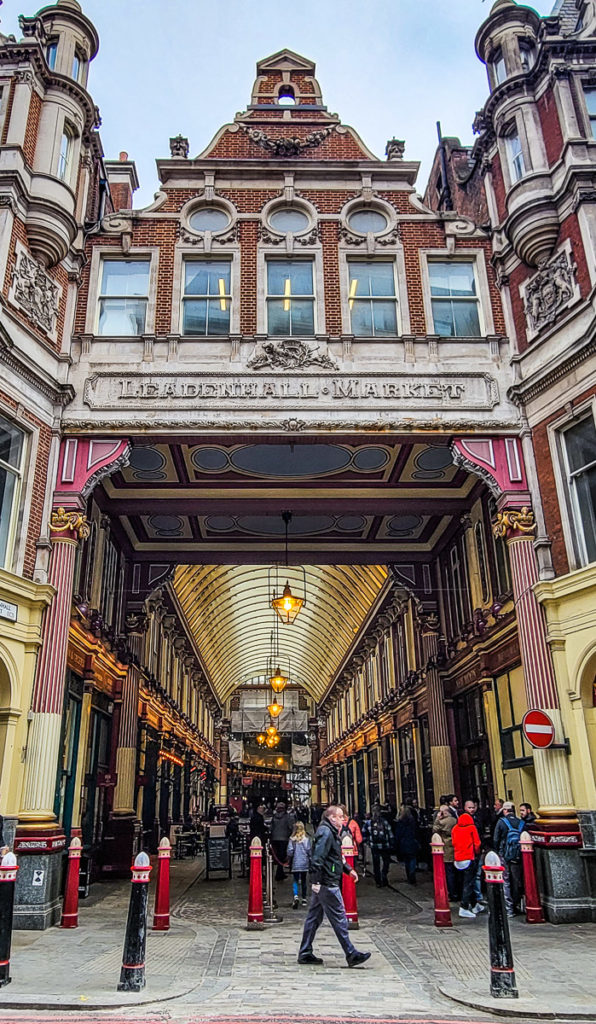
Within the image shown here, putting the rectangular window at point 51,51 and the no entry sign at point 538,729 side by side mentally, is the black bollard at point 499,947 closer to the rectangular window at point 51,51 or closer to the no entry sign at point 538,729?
the no entry sign at point 538,729

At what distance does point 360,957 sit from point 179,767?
1049 inches

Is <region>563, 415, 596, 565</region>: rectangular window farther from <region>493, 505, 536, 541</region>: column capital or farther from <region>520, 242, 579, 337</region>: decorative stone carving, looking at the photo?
<region>520, 242, 579, 337</region>: decorative stone carving

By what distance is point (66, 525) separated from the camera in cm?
1342

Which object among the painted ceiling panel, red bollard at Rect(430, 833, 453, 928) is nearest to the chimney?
the painted ceiling panel

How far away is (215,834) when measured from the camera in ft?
63.7

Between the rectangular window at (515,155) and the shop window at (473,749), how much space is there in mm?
11344

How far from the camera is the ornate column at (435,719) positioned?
20.7 metres

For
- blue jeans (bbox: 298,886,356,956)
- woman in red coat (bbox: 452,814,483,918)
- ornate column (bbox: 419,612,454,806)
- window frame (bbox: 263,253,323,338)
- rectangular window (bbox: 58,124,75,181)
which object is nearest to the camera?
blue jeans (bbox: 298,886,356,956)

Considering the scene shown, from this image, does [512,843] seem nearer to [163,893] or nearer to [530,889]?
[530,889]

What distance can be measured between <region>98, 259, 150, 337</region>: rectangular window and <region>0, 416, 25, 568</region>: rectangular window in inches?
126

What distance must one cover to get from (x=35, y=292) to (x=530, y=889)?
498 inches

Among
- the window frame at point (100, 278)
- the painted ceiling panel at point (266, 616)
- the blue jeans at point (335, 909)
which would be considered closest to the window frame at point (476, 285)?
the window frame at point (100, 278)

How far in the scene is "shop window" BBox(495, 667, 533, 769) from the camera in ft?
50.6

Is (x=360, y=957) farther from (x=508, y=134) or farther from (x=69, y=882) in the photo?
(x=508, y=134)
